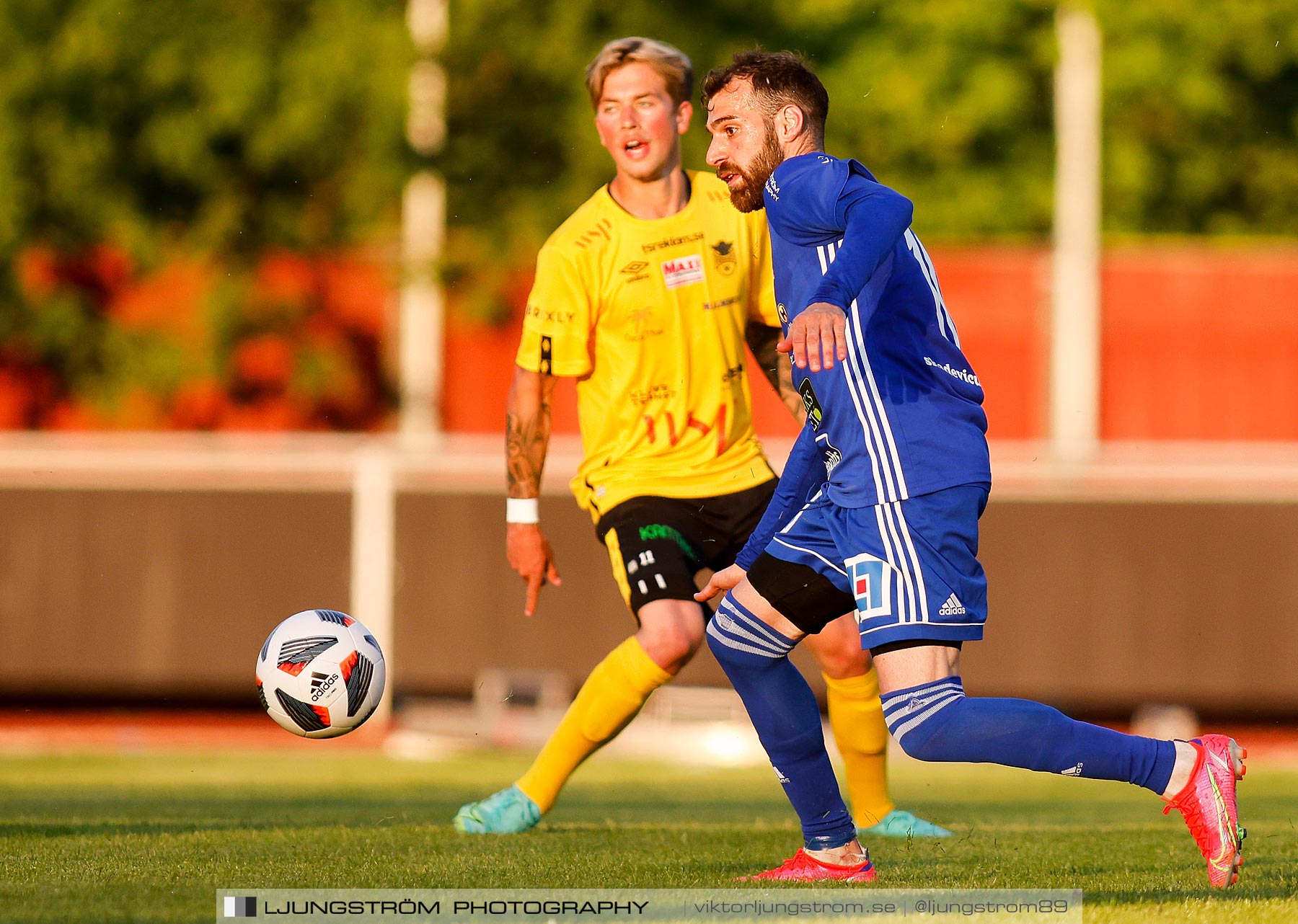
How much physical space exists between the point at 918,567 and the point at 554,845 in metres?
1.80

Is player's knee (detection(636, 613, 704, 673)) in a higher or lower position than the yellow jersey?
lower

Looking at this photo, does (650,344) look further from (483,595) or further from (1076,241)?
(1076,241)

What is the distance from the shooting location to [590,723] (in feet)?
22.0

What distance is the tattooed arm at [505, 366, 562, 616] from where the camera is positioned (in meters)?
6.72

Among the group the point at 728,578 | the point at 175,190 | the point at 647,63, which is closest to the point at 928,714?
the point at 728,578

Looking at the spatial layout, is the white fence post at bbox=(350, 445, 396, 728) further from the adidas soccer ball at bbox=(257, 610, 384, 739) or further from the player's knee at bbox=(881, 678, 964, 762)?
the player's knee at bbox=(881, 678, 964, 762)

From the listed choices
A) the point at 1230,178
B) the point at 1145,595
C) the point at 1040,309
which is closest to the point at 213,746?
the point at 1145,595

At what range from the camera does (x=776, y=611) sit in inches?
213

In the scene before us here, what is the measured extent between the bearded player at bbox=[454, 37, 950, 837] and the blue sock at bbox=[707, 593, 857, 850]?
3.02ft

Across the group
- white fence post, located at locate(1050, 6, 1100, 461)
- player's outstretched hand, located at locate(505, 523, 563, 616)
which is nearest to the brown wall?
white fence post, located at locate(1050, 6, 1100, 461)

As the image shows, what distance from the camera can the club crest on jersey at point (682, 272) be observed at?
6.71 metres

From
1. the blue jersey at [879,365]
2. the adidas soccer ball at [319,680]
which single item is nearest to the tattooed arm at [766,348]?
the blue jersey at [879,365]

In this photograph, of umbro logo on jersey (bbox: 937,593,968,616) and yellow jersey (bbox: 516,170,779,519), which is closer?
umbro logo on jersey (bbox: 937,593,968,616)

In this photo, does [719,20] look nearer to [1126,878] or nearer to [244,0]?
[244,0]
